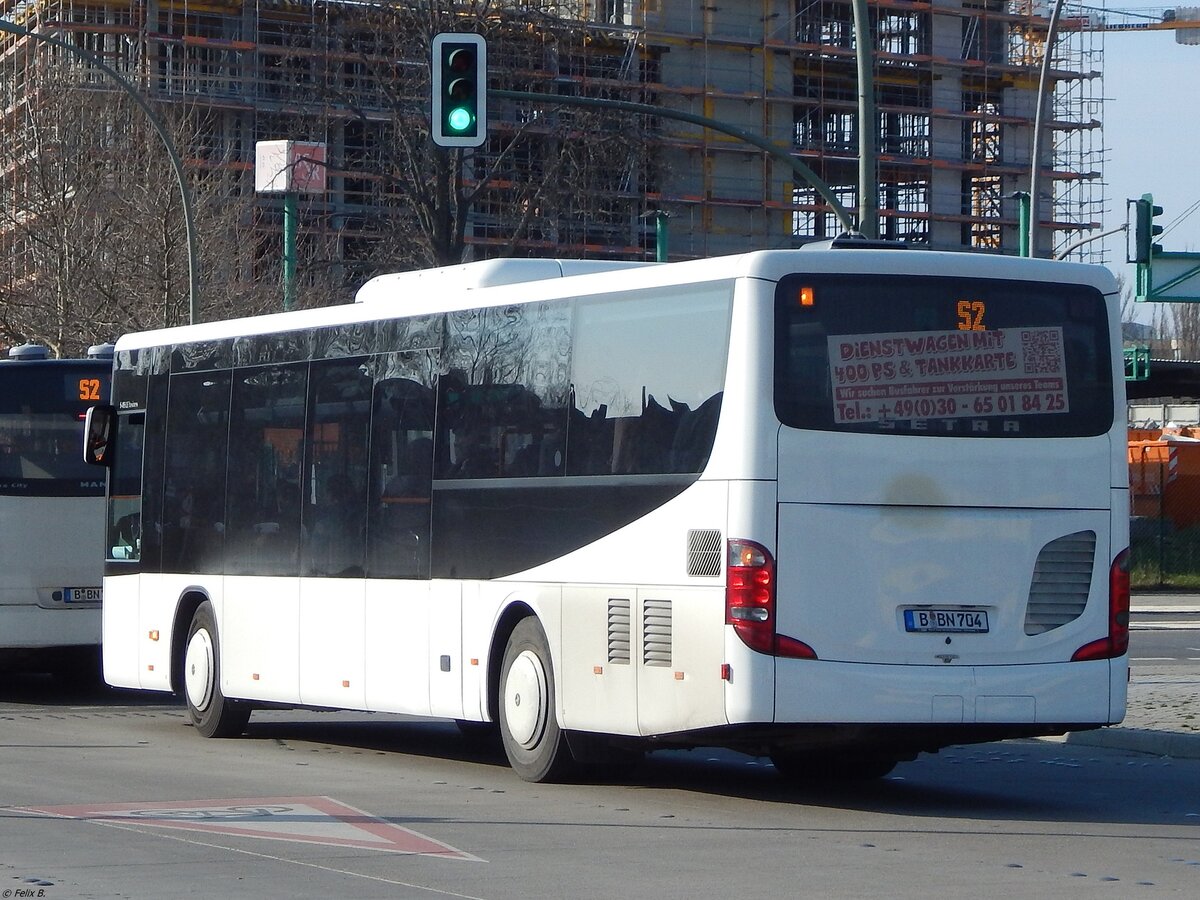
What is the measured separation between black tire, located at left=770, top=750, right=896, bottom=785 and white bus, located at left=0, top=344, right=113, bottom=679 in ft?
26.5

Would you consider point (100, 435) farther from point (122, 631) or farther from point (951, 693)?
point (951, 693)

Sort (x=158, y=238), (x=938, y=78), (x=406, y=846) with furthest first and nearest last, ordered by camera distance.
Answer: (x=938, y=78)
(x=158, y=238)
(x=406, y=846)

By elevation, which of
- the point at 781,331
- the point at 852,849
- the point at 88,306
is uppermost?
the point at 88,306

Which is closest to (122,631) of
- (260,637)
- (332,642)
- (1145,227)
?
(260,637)

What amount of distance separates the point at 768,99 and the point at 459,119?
68.9m

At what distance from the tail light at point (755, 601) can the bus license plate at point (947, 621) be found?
2.03 ft

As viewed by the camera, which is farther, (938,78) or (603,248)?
(938,78)

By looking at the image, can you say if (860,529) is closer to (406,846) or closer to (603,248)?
(406,846)

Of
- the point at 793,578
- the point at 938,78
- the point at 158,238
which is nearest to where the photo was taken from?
the point at 793,578

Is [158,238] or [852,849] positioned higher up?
[158,238]

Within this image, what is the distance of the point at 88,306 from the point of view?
41.5 meters

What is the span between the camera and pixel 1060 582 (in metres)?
11.1

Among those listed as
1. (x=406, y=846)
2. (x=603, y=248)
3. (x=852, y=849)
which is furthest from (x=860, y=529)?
(x=603, y=248)

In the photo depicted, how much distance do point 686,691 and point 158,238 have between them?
104ft
